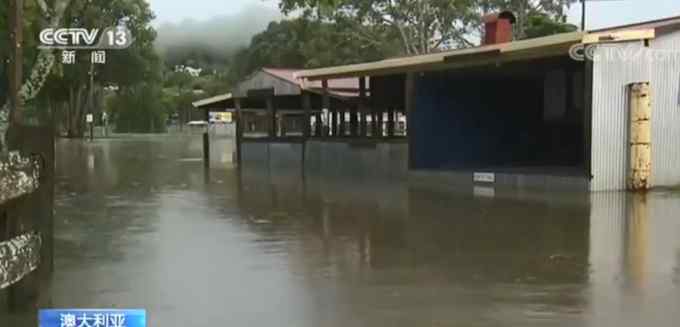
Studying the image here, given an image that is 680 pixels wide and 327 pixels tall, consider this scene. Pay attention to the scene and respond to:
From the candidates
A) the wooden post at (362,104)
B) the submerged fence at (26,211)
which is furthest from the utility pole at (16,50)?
the wooden post at (362,104)

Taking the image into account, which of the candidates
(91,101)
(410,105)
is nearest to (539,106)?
(410,105)

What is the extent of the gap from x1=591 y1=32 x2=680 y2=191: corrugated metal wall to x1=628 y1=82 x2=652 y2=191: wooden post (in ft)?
0.50

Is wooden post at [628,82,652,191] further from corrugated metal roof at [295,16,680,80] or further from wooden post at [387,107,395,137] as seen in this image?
wooden post at [387,107,395,137]

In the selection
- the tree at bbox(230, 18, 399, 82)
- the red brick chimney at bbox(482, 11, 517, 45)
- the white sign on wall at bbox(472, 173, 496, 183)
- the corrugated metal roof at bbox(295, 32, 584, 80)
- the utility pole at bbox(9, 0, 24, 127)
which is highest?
→ the tree at bbox(230, 18, 399, 82)

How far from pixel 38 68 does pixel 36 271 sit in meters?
1.72

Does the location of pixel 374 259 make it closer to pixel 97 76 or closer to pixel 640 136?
pixel 640 136

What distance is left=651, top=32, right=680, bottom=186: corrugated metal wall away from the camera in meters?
16.8

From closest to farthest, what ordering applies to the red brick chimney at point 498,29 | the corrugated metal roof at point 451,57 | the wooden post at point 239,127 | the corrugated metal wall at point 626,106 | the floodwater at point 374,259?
the floodwater at point 374,259 → the corrugated metal roof at point 451,57 → the corrugated metal wall at point 626,106 → the red brick chimney at point 498,29 → the wooden post at point 239,127

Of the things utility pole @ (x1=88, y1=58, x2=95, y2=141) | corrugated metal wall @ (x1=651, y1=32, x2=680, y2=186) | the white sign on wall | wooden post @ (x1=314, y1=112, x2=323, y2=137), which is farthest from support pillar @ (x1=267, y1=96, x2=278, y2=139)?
utility pole @ (x1=88, y1=58, x2=95, y2=141)

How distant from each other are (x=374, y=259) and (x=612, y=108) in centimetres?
907

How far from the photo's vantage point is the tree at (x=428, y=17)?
130 ft

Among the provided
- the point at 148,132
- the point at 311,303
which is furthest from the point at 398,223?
the point at 148,132

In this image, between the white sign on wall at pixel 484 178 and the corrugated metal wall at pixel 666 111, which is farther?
the white sign on wall at pixel 484 178

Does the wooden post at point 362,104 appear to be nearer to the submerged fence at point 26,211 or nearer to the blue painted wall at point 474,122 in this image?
the blue painted wall at point 474,122
